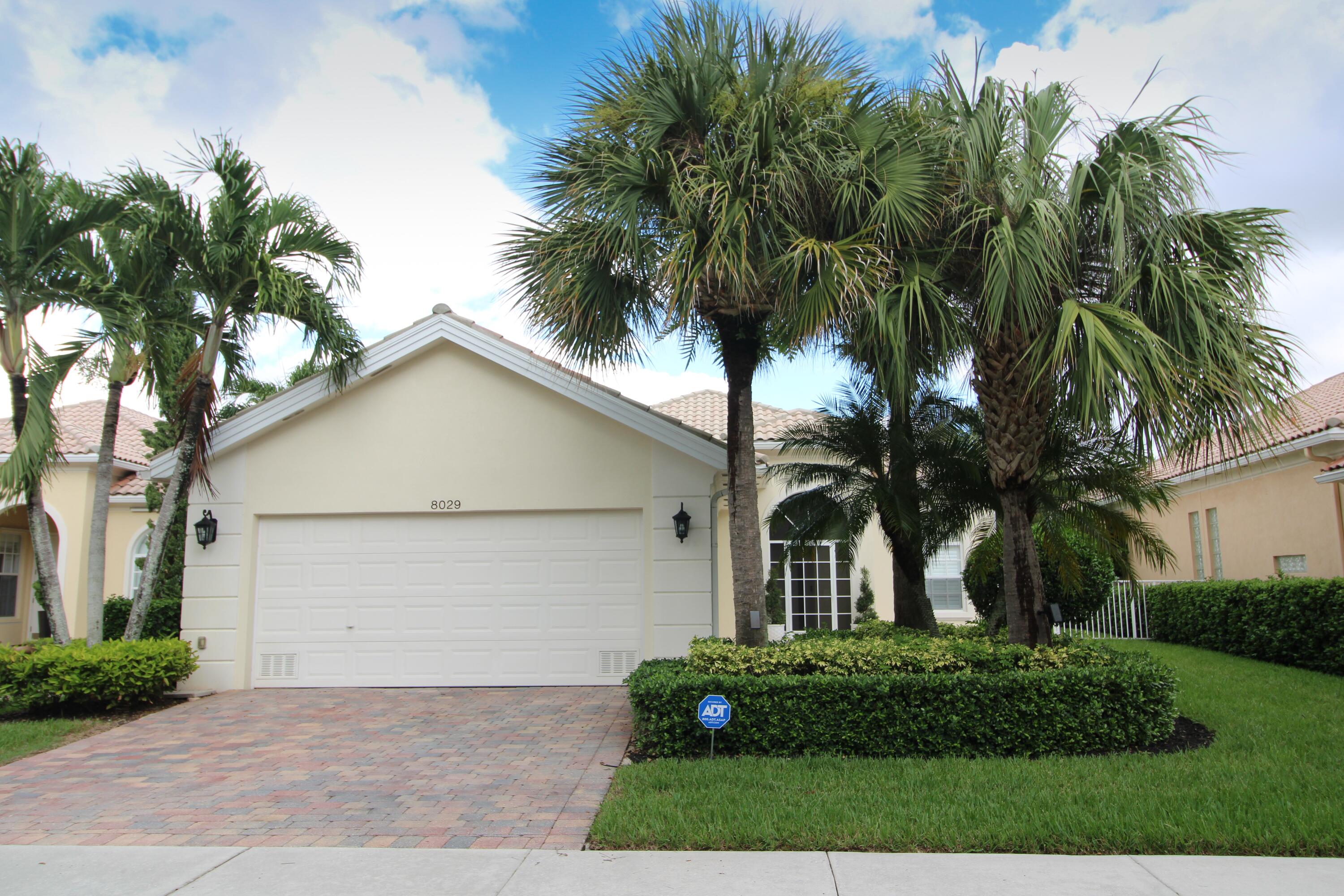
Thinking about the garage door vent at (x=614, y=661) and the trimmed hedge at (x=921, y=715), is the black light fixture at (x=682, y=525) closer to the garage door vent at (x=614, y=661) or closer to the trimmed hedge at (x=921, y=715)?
the garage door vent at (x=614, y=661)

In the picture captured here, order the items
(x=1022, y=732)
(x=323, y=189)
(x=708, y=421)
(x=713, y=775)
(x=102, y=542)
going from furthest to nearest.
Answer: (x=708, y=421) → (x=323, y=189) → (x=102, y=542) → (x=1022, y=732) → (x=713, y=775)

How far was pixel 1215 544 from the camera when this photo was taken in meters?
17.9

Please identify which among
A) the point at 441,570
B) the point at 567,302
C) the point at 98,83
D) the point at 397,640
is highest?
the point at 98,83

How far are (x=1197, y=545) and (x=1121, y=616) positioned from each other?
10.7 ft

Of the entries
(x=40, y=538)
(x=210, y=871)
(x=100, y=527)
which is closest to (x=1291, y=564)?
(x=210, y=871)

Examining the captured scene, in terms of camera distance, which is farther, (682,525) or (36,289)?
(682,525)

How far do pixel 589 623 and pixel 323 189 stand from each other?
22.1 ft

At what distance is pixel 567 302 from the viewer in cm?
880

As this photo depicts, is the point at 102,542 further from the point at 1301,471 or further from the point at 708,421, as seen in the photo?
the point at 1301,471

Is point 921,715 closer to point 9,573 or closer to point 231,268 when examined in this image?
point 231,268

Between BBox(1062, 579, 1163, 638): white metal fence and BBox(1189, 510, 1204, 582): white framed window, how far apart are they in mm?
1955

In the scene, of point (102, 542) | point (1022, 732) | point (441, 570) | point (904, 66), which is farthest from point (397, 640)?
point (904, 66)

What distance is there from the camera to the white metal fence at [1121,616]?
1697 cm

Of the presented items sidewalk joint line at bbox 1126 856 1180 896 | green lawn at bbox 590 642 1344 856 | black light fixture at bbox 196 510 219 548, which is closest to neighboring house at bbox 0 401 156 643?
black light fixture at bbox 196 510 219 548
